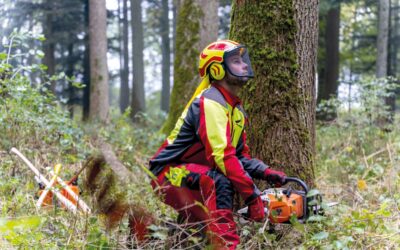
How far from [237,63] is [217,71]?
0.58ft

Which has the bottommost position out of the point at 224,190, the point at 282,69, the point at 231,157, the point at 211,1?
the point at 224,190

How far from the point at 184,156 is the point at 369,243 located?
1672 millimetres

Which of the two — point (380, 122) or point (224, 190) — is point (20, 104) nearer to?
point (224, 190)

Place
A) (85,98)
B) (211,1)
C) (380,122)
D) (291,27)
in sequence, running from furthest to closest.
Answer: (85,98)
(380,122)
(211,1)
(291,27)

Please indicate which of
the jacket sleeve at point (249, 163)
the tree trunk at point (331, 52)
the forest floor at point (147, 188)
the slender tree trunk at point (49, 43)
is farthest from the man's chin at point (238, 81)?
the slender tree trunk at point (49, 43)

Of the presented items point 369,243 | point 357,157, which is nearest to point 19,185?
point 369,243

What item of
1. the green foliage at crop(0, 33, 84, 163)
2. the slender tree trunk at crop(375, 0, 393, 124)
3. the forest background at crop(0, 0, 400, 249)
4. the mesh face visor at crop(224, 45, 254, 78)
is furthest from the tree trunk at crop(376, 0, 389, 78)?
the mesh face visor at crop(224, 45, 254, 78)

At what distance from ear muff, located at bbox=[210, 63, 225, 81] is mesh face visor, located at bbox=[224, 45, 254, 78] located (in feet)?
0.16

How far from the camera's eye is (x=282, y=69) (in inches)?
192

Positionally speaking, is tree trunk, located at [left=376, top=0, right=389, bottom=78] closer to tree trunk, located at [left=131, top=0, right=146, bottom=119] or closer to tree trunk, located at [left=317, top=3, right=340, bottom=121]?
tree trunk, located at [left=317, top=3, right=340, bottom=121]

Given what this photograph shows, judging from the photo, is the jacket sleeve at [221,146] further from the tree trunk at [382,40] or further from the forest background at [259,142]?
the tree trunk at [382,40]

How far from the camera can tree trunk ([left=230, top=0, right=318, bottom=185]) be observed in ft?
16.0

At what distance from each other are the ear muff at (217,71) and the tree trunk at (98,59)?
10.8m

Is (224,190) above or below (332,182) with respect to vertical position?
above
